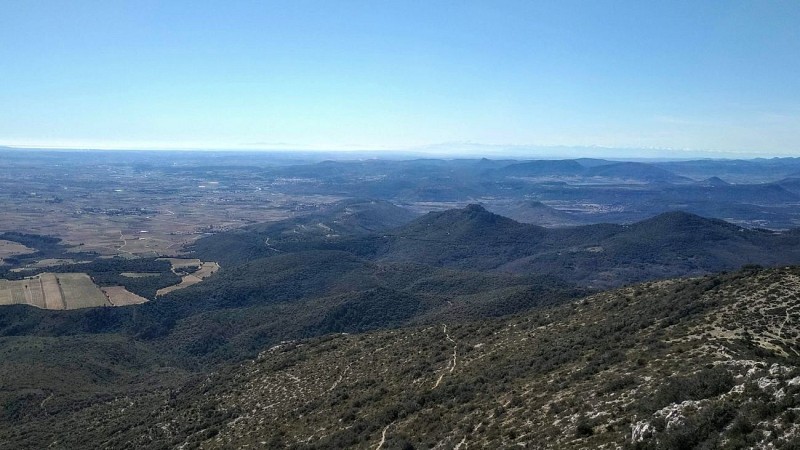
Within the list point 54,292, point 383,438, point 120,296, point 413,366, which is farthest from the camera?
point 120,296

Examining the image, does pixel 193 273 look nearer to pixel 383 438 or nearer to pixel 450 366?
pixel 450 366

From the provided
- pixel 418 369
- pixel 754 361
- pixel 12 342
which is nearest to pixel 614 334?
pixel 754 361

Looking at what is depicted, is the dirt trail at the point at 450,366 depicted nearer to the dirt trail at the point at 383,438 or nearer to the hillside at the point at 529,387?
the hillside at the point at 529,387

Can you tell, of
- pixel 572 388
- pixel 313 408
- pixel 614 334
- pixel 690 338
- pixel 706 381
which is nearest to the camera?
pixel 706 381

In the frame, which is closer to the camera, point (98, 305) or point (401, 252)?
point (98, 305)

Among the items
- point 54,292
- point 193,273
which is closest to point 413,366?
point 54,292

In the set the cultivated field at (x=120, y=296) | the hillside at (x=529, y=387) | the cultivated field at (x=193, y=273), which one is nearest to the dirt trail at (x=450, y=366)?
the hillside at (x=529, y=387)

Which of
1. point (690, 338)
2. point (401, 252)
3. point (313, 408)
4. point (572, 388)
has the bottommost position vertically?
point (401, 252)

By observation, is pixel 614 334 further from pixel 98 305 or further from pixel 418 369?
pixel 98 305
